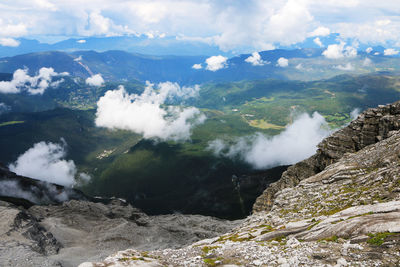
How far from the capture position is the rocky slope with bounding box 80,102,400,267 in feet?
97.8

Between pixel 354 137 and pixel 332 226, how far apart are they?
54054 millimetres

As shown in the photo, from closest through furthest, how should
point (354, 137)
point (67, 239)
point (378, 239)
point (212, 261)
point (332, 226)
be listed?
1. point (378, 239)
2. point (332, 226)
3. point (212, 261)
4. point (354, 137)
5. point (67, 239)

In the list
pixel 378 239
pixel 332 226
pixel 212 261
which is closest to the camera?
pixel 378 239

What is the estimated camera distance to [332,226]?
3588cm

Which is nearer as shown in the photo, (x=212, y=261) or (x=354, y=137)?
(x=212, y=261)

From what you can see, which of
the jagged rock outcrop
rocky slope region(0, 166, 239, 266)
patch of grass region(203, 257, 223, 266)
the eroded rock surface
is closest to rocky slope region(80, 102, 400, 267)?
patch of grass region(203, 257, 223, 266)

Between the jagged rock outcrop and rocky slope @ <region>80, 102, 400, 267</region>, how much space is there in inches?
14.3

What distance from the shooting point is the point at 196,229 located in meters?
197

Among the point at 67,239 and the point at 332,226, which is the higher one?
the point at 332,226

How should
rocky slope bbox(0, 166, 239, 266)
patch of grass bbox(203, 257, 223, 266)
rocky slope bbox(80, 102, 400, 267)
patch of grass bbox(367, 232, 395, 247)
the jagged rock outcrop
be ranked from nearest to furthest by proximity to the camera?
patch of grass bbox(367, 232, 395, 247), rocky slope bbox(80, 102, 400, 267), patch of grass bbox(203, 257, 223, 266), the jagged rock outcrop, rocky slope bbox(0, 166, 239, 266)

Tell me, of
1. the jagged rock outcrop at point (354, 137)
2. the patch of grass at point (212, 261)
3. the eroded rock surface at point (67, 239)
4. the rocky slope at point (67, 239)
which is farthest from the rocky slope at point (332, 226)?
the eroded rock surface at point (67, 239)

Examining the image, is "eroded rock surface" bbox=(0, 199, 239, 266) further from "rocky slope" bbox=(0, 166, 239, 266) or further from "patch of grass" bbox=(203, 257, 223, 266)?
"patch of grass" bbox=(203, 257, 223, 266)

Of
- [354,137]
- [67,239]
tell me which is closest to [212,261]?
[354,137]

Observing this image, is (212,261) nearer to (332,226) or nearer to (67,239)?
(332,226)
